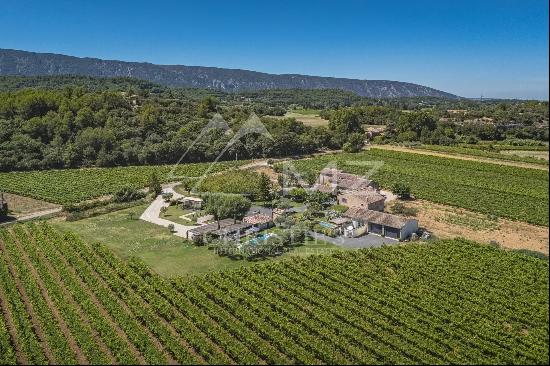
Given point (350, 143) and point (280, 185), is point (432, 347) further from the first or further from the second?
point (350, 143)

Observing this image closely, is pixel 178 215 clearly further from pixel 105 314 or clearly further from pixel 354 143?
pixel 354 143

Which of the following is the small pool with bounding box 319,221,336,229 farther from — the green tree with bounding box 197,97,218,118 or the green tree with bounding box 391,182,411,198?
the green tree with bounding box 197,97,218,118

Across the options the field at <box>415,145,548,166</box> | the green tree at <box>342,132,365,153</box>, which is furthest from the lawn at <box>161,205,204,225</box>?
the green tree at <box>342,132,365,153</box>

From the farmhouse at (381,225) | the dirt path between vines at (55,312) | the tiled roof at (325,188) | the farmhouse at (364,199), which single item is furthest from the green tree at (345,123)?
the dirt path between vines at (55,312)

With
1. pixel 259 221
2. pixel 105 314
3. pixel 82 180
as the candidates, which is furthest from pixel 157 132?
pixel 105 314

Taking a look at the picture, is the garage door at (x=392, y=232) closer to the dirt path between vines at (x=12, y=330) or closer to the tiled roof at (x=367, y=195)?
the tiled roof at (x=367, y=195)

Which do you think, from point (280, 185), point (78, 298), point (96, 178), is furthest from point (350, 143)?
point (78, 298)

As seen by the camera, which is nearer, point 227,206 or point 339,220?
point 227,206
